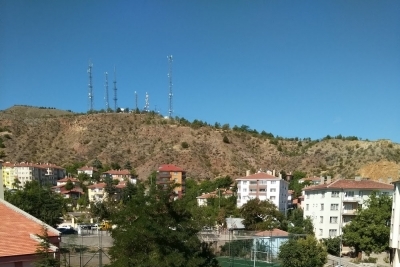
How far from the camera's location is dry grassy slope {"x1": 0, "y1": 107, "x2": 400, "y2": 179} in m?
89.4

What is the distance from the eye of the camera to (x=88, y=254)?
2230 centimetres

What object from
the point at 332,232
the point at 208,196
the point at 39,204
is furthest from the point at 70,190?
the point at 332,232

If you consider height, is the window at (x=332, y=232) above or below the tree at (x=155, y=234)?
below

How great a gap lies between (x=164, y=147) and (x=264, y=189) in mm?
44557

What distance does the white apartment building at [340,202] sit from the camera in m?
38.6

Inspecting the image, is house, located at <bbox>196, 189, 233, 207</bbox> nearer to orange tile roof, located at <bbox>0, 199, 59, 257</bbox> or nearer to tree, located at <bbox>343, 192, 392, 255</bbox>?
tree, located at <bbox>343, 192, 392, 255</bbox>

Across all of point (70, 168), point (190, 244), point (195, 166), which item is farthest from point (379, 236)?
point (70, 168)

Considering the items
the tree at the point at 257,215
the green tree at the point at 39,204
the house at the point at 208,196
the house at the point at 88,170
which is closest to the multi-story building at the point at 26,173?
the house at the point at 88,170

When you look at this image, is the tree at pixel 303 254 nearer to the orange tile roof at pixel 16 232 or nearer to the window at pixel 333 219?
the window at pixel 333 219

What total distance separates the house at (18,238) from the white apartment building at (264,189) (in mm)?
46007

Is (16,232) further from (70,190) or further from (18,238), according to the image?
(70,190)

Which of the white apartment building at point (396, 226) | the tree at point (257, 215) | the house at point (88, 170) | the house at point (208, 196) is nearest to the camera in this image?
the white apartment building at point (396, 226)

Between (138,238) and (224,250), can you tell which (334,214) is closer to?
(224,250)

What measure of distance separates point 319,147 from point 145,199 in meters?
94.0
